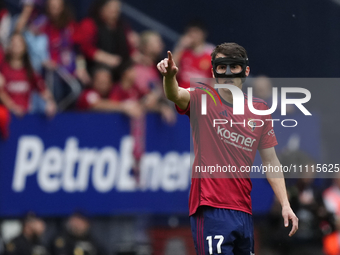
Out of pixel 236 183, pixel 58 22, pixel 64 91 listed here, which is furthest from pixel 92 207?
pixel 236 183

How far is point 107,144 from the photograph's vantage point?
889 cm

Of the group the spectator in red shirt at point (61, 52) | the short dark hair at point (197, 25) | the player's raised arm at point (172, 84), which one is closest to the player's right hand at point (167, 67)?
the player's raised arm at point (172, 84)

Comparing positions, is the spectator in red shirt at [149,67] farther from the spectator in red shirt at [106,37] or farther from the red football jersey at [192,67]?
the red football jersey at [192,67]

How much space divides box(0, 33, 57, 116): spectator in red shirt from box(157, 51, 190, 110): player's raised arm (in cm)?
494

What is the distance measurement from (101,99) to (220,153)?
4910mm

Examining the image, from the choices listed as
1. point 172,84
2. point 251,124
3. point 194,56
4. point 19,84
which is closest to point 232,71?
point 251,124

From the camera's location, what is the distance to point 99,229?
8.76 m

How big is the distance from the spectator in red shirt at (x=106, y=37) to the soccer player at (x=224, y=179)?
4.90 m

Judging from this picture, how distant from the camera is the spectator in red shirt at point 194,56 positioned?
912 cm

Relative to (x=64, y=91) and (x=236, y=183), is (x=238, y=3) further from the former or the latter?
(x=236, y=183)

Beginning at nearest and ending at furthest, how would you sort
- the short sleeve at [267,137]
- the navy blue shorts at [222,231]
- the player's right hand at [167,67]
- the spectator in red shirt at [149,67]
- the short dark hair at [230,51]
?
1. the player's right hand at [167,67]
2. the navy blue shorts at [222,231]
3. the short dark hair at [230,51]
4. the short sleeve at [267,137]
5. the spectator in red shirt at [149,67]

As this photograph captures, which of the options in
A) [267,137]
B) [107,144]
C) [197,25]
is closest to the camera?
[267,137]

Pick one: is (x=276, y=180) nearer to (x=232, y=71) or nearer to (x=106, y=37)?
(x=232, y=71)

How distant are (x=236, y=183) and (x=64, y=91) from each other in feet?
17.4
